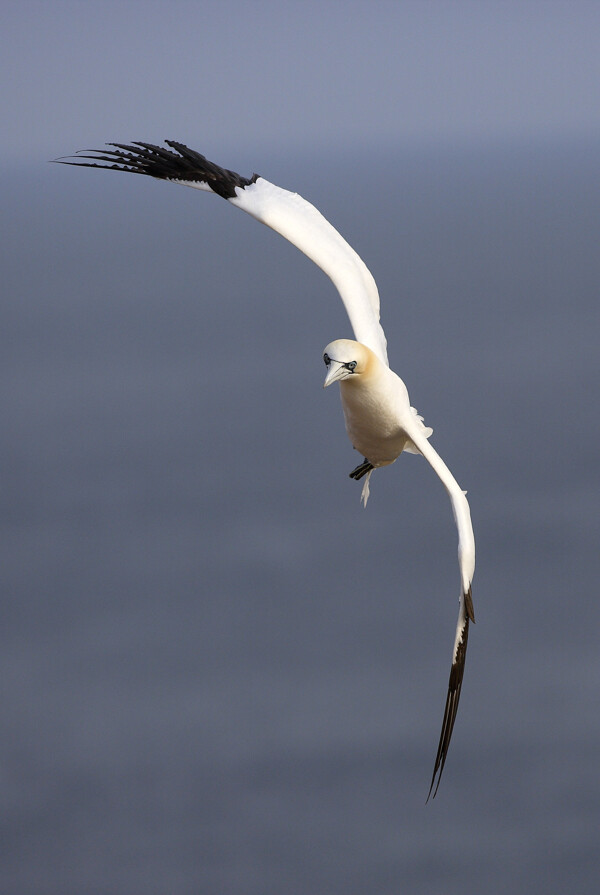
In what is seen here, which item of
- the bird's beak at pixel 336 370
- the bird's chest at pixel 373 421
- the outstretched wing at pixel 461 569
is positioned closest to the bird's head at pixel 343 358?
the bird's beak at pixel 336 370

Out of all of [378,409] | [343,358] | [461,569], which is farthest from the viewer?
[378,409]

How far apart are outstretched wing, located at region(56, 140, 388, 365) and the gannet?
0.02 meters

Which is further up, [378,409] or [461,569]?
[378,409]

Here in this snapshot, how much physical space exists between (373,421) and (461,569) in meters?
2.58

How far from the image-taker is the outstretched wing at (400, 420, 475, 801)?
1570 centimetres

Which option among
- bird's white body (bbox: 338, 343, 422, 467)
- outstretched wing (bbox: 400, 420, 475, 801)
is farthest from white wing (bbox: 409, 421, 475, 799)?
bird's white body (bbox: 338, 343, 422, 467)

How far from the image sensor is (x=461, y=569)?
15.8m

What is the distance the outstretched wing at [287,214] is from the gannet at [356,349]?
0.02 m

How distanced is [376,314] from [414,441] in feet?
12.7

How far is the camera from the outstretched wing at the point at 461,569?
15695mm

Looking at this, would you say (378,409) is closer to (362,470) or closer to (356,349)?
(356,349)

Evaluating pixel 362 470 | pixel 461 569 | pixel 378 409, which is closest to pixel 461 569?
pixel 461 569

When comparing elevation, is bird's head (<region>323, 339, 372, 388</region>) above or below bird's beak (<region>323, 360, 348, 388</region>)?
above

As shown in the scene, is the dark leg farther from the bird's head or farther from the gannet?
the bird's head
